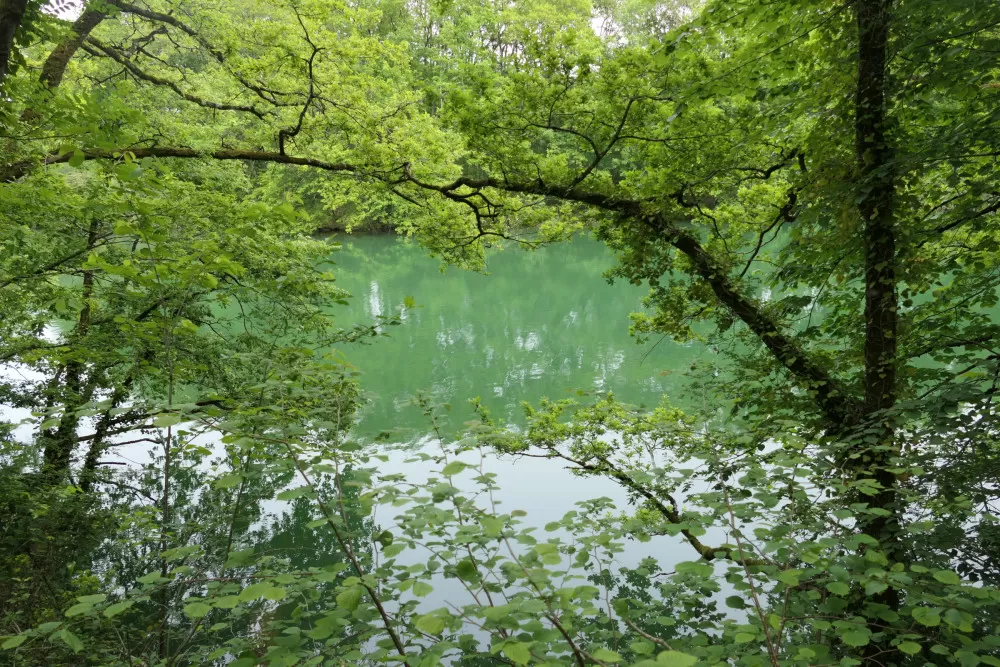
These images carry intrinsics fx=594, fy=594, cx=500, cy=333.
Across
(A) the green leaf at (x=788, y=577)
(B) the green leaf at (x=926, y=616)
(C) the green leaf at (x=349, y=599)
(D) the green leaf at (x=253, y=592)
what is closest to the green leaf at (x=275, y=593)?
(D) the green leaf at (x=253, y=592)

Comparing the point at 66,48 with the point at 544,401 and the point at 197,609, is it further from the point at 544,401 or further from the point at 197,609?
the point at 197,609

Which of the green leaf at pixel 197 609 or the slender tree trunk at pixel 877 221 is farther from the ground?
the slender tree trunk at pixel 877 221

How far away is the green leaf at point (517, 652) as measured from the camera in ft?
4.31

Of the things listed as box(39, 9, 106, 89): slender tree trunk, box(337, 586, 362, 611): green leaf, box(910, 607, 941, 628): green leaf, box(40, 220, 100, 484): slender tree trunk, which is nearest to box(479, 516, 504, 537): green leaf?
box(337, 586, 362, 611): green leaf

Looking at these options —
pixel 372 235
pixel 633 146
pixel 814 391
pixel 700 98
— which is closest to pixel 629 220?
pixel 633 146

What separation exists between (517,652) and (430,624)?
0.25 m

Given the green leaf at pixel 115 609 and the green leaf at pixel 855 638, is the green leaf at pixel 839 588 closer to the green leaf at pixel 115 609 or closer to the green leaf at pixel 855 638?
the green leaf at pixel 855 638

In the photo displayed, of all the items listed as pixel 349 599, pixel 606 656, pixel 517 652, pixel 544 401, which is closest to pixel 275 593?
pixel 349 599

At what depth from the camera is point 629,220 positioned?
191 inches

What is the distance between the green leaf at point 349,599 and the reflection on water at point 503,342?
355 centimetres

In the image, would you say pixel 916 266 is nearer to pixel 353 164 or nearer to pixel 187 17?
pixel 353 164

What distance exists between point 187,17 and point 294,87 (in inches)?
47.5

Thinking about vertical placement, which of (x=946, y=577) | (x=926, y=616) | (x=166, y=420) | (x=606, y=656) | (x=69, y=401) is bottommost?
(x=606, y=656)

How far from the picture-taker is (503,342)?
47.3 feet
